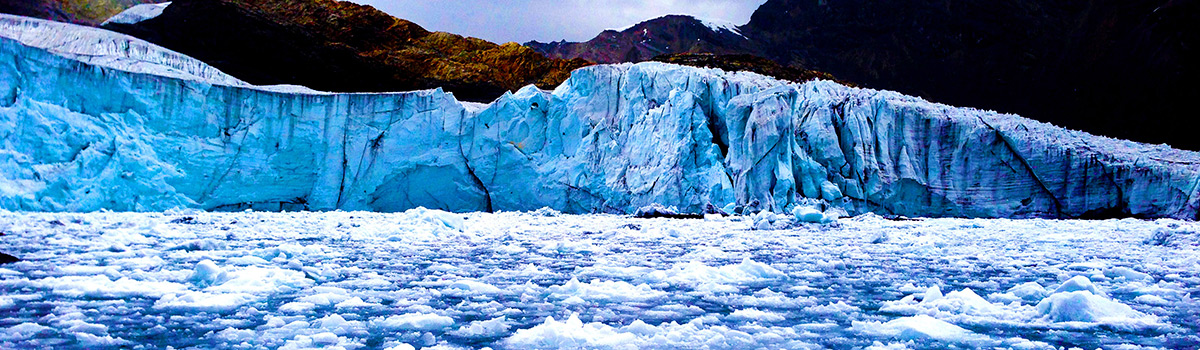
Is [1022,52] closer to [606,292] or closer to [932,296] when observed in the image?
[932,296]

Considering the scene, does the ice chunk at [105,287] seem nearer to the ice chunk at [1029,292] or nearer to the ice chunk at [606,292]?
the ice chunk at [606,292]

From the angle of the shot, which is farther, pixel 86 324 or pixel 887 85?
pixel 887 85

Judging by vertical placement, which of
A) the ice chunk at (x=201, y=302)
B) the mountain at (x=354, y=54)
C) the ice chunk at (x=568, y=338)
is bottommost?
the ice chunk at (x=201, y=302)

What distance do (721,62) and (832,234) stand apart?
63.1ft

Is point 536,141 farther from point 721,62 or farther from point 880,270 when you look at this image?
point 721,62

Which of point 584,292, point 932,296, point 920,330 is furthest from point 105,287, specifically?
point 932,296

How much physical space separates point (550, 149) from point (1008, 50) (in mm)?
25645

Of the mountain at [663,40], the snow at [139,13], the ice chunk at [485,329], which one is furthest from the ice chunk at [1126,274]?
the mountain at [663,40]

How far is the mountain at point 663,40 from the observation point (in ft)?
120

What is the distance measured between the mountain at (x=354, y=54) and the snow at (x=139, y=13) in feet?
4.14

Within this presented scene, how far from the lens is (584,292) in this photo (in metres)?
4.42

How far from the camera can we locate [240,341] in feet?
10.1

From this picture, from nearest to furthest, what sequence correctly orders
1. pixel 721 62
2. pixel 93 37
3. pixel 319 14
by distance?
pixel 93 37 < pixel 319 14 < pixel 721 62

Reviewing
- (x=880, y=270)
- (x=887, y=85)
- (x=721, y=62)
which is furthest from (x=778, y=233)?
(x=887, y=85)
